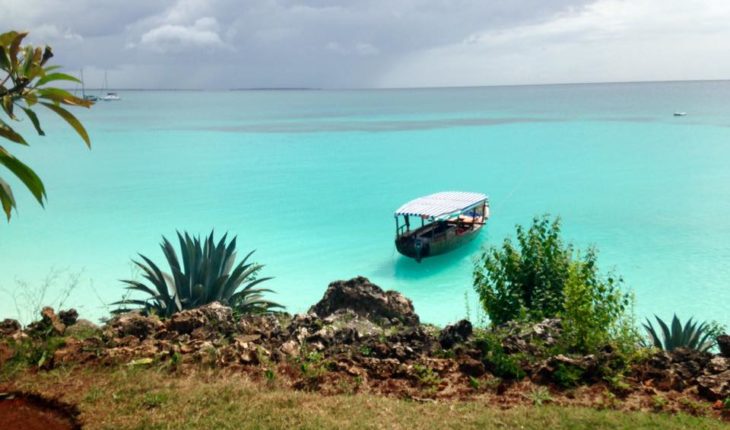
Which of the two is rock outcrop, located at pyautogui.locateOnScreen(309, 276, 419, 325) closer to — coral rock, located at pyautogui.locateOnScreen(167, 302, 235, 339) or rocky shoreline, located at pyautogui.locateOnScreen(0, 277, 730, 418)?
rocky shoreline, located at pyautogui.locateOnScreen(0, 277, 730, 418)

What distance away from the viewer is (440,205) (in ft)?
78.1

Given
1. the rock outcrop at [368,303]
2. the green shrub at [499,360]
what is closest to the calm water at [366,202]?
the rock outcrop at [368,303]

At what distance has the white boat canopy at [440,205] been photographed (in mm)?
22844

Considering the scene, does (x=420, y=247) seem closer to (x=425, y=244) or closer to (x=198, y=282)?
(x=425, y=244)

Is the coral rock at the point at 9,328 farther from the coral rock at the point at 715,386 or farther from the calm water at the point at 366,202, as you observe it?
the calm water at the point at 366,202

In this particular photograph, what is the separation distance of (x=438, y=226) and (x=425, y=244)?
5.62ft

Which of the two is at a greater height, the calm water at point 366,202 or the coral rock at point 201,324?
the coral rock at point 201,324

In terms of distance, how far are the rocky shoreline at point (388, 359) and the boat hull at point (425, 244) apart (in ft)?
50.0

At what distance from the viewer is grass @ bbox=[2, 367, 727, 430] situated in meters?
4.79

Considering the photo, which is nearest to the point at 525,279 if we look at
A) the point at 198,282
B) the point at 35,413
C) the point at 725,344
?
the point at 725,344

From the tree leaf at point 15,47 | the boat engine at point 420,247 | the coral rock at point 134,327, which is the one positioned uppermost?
the tree leaf at point 15,47

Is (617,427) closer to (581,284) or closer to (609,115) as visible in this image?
(581,284)

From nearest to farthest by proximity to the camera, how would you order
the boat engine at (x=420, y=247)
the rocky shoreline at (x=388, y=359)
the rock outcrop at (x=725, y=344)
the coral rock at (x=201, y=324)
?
1. the rocky shoreline at (x=388, y=359)
2. the rock outcrop at (x=725, y=344)
3. the coral rock at (x=201, y=324)
4. the boat engine at (x=420, y=247)

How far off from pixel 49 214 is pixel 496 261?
28521mm
